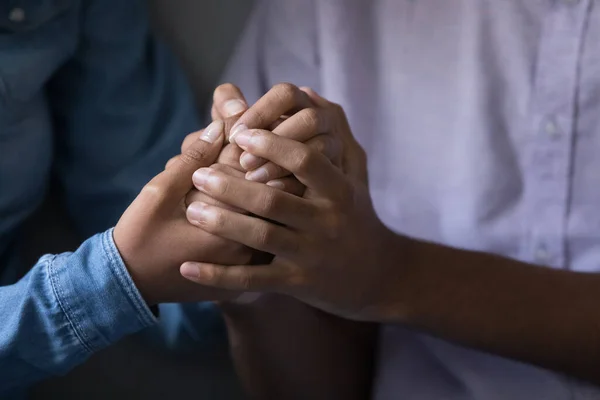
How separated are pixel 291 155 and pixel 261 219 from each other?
6 centimetres

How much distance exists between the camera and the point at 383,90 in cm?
74

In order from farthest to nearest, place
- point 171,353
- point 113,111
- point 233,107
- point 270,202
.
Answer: point 171,353 → point 113,111 → point 233,107 → point 270,202

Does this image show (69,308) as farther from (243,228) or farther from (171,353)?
(171,353)

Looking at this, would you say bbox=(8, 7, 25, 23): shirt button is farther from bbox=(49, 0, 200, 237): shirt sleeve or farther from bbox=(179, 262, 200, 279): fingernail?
bbox=(179, 262, 200, 279): fingernail

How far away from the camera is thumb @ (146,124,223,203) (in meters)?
0.52

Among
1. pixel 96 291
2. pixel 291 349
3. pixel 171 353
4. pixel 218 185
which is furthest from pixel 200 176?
pixel 171 353

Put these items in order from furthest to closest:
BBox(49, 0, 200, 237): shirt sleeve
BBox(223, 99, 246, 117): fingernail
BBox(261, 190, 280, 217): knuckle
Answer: BBox(49, 0, 200, 237): shirt sleeve
BBox(223, 99, 246, 117): fingernail
BBox(261, 190, 280, 217): knuckle

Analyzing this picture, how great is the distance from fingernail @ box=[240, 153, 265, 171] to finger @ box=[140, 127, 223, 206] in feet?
0.13

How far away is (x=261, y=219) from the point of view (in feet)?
1.68

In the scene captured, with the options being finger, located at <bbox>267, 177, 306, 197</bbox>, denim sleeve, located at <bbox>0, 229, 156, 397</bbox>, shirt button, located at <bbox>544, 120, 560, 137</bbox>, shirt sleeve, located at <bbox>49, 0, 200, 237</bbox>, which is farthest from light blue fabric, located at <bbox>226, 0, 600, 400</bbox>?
denim sleeve, located at <bbox>0, 229, 156, 397</bbox>

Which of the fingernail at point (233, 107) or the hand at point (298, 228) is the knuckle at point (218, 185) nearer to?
the hand at point (298, 228)

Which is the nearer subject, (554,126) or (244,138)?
(244,138)

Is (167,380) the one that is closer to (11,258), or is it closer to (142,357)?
(142,357)

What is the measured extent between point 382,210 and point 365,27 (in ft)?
0.69
